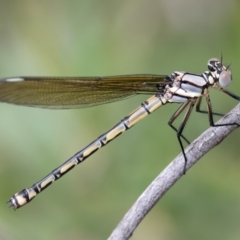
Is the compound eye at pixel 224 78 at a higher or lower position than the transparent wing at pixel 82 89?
lower

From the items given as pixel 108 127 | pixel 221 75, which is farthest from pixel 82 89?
pixel 221 75

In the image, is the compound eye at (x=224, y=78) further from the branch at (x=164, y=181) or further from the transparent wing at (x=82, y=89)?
the branch at (x=164, y=181)

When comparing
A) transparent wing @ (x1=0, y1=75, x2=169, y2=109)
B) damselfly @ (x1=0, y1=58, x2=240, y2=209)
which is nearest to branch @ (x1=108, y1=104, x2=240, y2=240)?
damselfly @ (x1=0, y1=58, x2=240, y2=209)

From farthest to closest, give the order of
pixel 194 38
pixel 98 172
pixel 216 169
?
pixel 194 38
pixel 98 172
pixel 216 169

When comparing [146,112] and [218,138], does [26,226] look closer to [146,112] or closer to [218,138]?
[146,112]

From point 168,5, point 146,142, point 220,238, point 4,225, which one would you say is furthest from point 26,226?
point 168,5

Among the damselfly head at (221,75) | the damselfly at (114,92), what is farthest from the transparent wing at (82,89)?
the damselfly head at (221,75)
